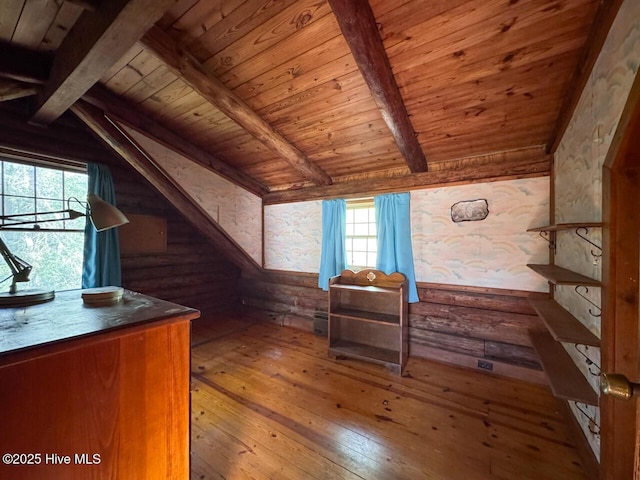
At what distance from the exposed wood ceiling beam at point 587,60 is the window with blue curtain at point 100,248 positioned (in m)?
4.36

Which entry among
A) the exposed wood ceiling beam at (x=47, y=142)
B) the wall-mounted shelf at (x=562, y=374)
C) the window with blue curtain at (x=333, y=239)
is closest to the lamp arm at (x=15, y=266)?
the exposed wood ceiling beam at (x=47, y=142)

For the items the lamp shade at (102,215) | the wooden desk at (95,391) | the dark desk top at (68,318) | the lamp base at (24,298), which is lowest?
the wooden desk at (95,391)

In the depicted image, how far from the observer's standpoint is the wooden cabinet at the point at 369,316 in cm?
275

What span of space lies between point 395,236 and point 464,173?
99cm

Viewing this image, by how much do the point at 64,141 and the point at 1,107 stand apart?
1.57 feet

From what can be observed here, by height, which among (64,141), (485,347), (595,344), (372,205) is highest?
(64,141)

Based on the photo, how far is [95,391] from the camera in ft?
2.90

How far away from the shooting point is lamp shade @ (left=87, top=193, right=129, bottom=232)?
1.25m

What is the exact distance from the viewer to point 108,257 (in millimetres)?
3035

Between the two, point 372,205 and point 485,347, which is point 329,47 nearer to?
point 372,205

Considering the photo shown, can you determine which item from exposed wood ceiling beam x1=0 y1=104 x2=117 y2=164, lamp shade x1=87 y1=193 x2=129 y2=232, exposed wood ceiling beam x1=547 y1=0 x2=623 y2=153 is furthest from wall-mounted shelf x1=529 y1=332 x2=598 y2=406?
exposed wood ceiling beam x1=0 y1=104 x2=117 y2=164

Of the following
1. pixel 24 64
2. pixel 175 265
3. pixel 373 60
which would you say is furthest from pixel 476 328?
pixel 24 64

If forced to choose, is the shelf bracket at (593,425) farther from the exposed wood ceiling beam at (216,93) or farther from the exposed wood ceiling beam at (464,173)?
the exposed wood ceiling beam at (216,93)

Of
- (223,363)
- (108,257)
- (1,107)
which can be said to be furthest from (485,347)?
(1,107)
